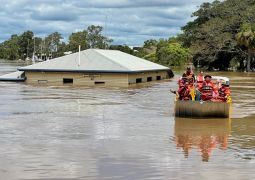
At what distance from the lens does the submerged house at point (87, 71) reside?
124ft

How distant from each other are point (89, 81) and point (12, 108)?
1794 centimetres

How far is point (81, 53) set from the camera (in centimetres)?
4216

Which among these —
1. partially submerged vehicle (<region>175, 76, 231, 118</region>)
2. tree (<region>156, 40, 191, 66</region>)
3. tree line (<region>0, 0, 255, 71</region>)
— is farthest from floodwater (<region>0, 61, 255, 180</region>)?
tree (<region>156, 40, 191, 66</region>)

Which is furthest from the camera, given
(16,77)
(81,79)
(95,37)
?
(95,37)

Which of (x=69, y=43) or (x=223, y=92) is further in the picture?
(x=69, y=43)

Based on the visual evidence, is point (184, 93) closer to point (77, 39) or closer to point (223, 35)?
point (223, 35)

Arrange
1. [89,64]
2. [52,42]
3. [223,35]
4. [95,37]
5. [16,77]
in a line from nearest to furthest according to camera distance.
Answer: [89,64] < [16,77] < [223,35] < [95,37] < [52,42]

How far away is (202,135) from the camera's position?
13.4 metres

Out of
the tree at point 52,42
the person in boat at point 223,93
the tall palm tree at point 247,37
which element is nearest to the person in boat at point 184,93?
the person in boat at point 223,93

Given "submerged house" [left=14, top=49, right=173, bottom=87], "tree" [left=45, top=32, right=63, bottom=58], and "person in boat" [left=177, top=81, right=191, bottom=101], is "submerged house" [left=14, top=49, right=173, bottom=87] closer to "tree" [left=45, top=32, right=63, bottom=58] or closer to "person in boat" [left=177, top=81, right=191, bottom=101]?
"person in boat" [left=177, top=81, right=191, bottom=101]

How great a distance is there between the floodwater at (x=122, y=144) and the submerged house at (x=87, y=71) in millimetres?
17469

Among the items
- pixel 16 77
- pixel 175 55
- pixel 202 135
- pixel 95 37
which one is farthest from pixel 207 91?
pixel 95 37

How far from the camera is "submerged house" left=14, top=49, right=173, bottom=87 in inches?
1483

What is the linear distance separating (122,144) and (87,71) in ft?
86.7
